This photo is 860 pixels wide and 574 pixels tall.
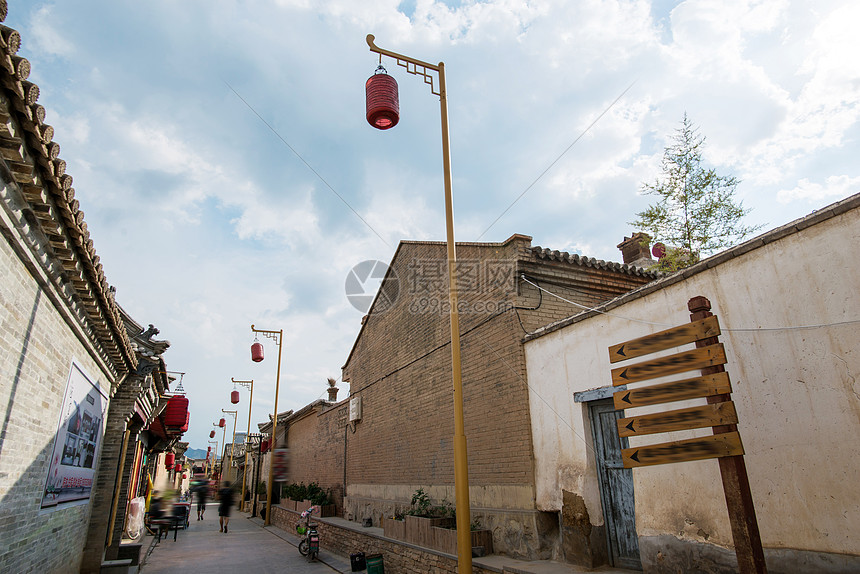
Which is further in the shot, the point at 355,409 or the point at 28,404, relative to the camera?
the point at 355,409

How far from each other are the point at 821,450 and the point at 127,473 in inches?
→ 518

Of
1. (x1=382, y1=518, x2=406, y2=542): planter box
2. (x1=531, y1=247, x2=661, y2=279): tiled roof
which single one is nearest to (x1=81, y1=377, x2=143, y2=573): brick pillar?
(x1=382, y1=518, x2=406, y2=542): planter box

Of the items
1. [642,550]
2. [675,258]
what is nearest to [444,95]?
[642,550]

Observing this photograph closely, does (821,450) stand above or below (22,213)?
below

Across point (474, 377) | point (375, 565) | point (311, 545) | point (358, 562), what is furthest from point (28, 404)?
point (311, 545)

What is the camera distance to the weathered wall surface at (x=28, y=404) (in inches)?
174

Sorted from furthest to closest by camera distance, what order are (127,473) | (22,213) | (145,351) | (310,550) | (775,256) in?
1. (310,550)
2. (127,473)
3. (145,351)
4. (775,256)
5. (22,213)

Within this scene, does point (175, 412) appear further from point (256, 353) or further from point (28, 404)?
point (28, 404)

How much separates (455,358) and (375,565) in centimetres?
620

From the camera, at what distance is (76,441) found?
7176 millimetres

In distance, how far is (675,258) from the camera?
1170 centimetres

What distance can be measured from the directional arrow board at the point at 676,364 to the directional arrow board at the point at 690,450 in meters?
0.51

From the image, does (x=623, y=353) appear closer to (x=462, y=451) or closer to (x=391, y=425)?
(x=462, y=451)

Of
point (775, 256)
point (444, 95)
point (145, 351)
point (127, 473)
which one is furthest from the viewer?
point (127, 473)
